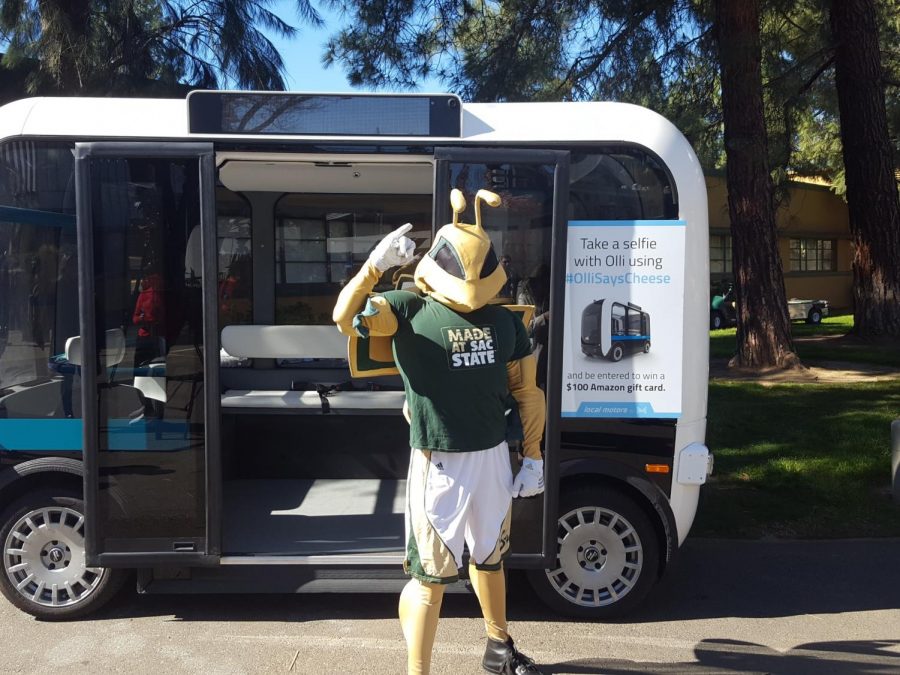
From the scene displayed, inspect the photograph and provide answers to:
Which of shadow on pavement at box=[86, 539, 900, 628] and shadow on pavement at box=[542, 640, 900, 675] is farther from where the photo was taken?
shadow on pavement at box=[86, 539, 900, 628]

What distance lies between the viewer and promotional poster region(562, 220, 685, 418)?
14.5ft

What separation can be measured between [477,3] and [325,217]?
6.36 meters

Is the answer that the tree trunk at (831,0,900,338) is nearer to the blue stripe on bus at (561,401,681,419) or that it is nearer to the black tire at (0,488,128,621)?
the blue stripe on bus at (561,401,681,419)

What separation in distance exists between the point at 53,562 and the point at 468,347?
2.70 m

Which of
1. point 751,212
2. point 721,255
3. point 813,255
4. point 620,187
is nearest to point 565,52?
point 751,212

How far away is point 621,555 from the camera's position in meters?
4.64

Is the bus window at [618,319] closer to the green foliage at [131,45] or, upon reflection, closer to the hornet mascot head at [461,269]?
the hornet mascot head at [461,269]

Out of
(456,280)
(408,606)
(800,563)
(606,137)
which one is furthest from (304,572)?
(800,563)

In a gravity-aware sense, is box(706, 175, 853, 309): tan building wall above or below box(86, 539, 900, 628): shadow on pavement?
above

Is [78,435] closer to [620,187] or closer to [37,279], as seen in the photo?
[37,279]

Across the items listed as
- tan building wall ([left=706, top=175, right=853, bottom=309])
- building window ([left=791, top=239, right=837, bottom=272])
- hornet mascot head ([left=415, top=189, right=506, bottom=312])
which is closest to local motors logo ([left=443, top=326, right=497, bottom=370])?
hornet mascot head ([left=415, top=189, right=506, bottom=312])

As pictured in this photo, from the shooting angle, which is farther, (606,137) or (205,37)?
(205,37)

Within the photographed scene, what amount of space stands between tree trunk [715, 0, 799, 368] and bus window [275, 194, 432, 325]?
6.19m

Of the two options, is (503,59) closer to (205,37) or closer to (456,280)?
(205,37)
